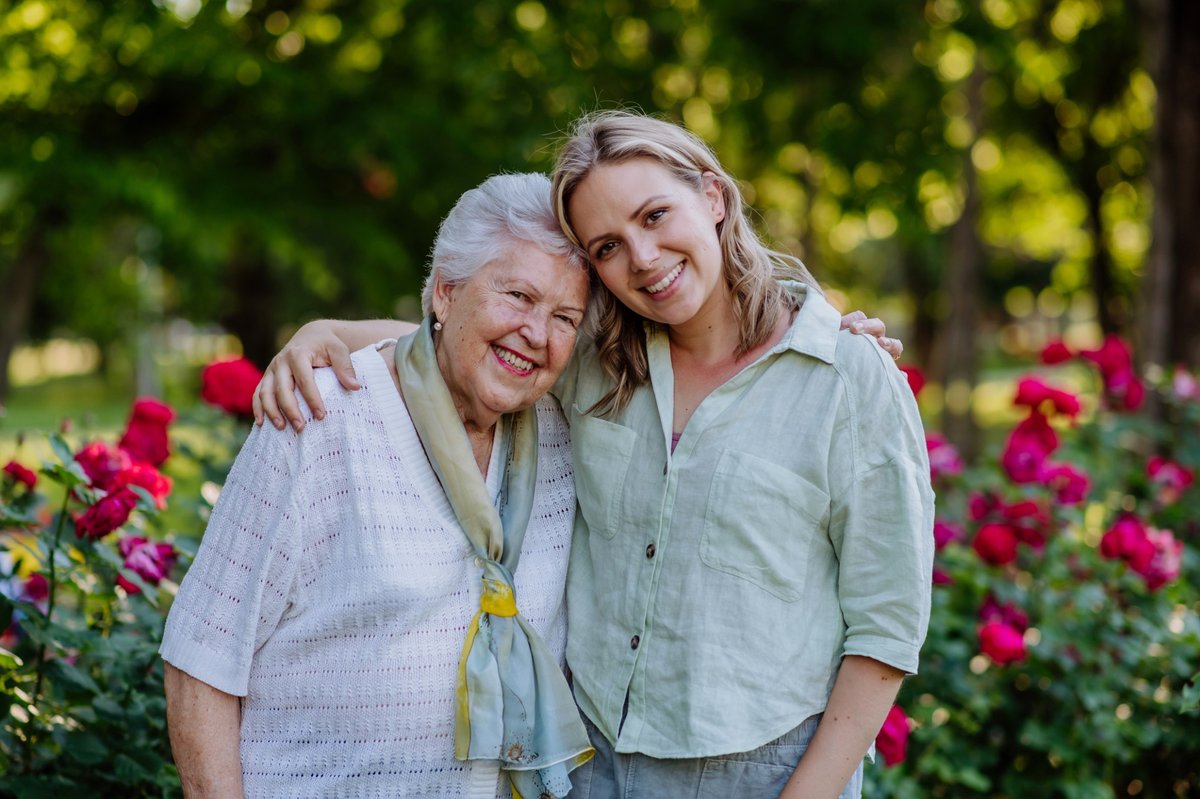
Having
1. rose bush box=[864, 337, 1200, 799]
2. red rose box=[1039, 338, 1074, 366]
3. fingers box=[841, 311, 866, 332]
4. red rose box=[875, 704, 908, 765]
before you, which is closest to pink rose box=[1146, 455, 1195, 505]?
rose bush box=[864, 337, 1200, 799]

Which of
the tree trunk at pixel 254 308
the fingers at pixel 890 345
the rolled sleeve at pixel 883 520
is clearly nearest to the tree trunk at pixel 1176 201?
the fingers at pixel 890 345

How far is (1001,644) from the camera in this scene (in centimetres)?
297

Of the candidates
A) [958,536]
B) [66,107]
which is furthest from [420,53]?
[958,536]

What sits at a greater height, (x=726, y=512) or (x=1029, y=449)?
(x=726, y=512)

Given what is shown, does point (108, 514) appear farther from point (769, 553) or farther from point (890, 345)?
point (890, 345)

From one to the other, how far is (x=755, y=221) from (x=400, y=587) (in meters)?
4.63

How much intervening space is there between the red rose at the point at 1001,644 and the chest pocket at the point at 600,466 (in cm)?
127

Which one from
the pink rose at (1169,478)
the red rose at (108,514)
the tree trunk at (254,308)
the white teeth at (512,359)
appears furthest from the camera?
the tree trunk at (254,308)

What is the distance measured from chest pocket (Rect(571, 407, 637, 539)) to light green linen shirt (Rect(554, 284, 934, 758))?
0.04m

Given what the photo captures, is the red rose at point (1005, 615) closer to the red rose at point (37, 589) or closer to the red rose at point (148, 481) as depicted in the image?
the red rose at point (148, 481)

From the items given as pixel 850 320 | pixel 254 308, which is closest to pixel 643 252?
pixel 850 320

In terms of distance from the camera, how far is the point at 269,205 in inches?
271

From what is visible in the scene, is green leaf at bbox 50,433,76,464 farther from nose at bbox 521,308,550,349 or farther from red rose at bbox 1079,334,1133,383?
red rose at bbox 1079,334,1133,383

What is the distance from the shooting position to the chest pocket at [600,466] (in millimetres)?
2260
